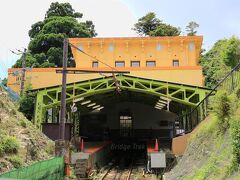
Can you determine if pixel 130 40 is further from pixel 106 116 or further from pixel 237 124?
pixel 237 124

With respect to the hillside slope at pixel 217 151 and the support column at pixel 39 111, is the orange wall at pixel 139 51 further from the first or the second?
the hillside slope at pixel 217 151

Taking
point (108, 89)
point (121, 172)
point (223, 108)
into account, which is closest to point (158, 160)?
point (121, 172)

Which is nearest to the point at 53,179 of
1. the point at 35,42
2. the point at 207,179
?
the point at 207,179

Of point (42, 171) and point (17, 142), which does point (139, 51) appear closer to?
point (17, 142)

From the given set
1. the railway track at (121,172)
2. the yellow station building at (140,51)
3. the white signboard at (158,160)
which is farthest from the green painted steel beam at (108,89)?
the yellow station building at (140,51)

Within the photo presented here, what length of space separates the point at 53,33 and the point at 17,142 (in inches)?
1524

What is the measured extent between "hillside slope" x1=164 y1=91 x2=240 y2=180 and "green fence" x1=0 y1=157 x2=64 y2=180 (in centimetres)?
463

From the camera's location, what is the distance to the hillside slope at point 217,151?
863cm

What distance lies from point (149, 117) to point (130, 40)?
845cm

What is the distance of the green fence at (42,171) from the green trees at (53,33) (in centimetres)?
3332

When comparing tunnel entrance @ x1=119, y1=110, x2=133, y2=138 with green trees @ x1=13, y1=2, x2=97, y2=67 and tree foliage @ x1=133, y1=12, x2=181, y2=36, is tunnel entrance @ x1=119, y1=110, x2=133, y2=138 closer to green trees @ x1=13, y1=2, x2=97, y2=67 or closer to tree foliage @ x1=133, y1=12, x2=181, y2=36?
green trees @ x1=13, y1=2, x2=97, y2=67

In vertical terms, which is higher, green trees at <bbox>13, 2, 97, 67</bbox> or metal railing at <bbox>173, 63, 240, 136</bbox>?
green trees at <bbox>13, 2, 97, 67</bbox>

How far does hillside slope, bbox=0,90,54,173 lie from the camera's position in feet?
42.6

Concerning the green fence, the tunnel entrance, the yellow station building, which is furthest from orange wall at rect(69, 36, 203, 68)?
the green fence
